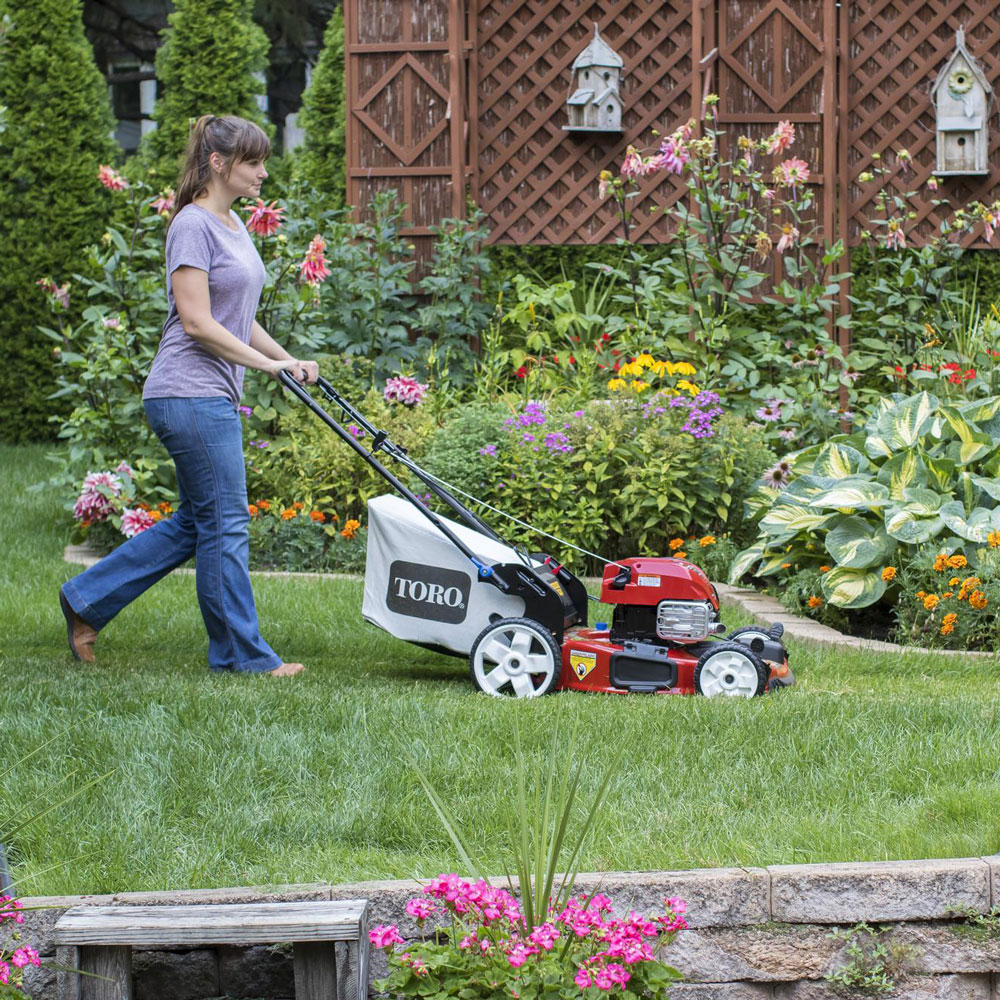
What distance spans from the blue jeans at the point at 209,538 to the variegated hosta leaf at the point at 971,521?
2346 mm

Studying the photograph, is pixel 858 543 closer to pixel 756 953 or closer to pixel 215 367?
pixel 215 367

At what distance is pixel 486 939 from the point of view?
2.51 metres

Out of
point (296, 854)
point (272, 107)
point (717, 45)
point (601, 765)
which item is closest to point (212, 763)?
point (296, 854)

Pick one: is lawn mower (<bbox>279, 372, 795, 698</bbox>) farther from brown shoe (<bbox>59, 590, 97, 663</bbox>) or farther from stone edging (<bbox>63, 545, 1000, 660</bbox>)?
brown shoe (<bbox>59, 590, 97, 663</bbox>)

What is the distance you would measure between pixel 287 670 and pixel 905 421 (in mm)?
2557

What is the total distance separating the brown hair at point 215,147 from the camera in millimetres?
4355

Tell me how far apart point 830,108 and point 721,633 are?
5365mm

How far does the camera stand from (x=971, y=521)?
507 centimetres

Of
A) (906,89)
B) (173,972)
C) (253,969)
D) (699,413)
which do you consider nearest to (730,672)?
(253,969)

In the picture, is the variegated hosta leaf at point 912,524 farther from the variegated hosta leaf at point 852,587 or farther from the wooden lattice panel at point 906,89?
the wooden lattice panel at point 906,89

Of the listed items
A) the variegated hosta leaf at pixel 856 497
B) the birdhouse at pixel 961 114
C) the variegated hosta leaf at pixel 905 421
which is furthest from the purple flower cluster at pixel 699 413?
the birdhouse at pixel 961 114

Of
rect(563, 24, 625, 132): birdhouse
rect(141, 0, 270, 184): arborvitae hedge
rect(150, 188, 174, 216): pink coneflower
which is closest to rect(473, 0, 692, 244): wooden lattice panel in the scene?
rect(563, 24, 625, 132): birdhouse

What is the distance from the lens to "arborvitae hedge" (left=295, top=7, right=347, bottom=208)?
40.1 feet

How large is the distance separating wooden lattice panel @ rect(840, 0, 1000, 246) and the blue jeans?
5659 mm
